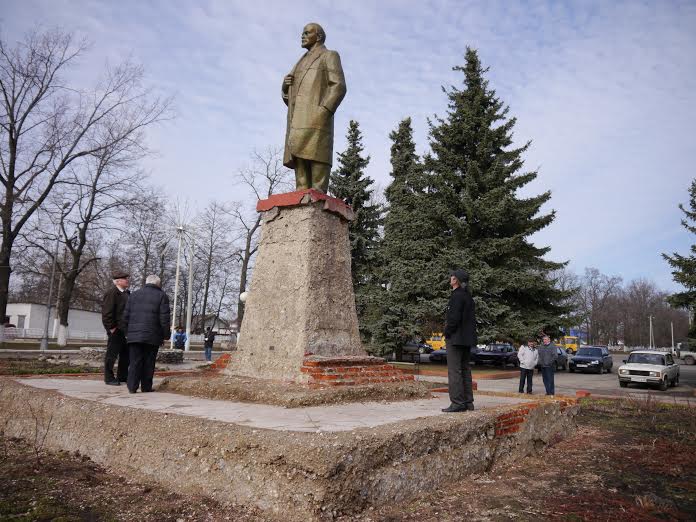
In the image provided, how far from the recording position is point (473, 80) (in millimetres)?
23250

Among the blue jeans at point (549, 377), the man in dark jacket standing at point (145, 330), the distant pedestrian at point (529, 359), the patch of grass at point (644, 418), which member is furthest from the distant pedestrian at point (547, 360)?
the man in dark jacket standing at point (145, 330)

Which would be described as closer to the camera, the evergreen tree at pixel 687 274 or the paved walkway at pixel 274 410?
the paved walkway at pixel 274 410

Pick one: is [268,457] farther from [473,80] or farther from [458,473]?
[473,80]

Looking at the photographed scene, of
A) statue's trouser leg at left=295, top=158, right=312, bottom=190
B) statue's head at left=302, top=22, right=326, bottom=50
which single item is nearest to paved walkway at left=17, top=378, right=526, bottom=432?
statue's trouser leg at left=295, top=158, right=312, bottom=190

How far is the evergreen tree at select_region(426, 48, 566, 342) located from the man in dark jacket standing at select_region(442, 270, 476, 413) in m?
15.6

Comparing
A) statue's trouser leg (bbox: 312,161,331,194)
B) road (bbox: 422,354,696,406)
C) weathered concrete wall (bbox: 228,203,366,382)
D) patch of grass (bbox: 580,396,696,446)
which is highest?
statue's trouser leg (bbox: 312,161,331,194)

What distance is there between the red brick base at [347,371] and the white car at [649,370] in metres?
14.2

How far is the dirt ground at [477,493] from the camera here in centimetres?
330

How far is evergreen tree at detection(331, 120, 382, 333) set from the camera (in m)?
25.6

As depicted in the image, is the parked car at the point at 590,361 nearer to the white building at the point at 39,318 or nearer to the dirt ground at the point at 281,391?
the dirt ground at the point at 281,391

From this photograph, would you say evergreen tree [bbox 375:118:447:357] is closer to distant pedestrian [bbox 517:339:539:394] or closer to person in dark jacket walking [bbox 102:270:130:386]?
distant pedestrian [bbox 517:339:539:394]

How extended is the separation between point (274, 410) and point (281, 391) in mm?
587

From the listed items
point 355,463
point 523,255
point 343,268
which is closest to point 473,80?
point 523,255

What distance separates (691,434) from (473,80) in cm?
1971
